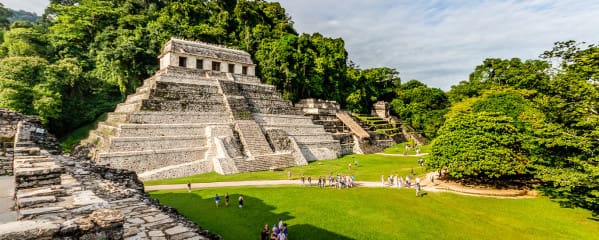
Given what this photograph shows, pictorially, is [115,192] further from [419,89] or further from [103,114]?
[419,89]

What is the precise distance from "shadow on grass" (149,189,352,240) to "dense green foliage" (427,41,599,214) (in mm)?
12360

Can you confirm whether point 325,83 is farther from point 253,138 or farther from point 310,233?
point 310,233

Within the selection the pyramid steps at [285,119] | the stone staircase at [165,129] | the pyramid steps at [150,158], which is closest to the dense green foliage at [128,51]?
the stone staircase at [165,129]

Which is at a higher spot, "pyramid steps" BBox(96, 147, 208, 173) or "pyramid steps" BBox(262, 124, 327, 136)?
"pyramid steps" BBox(262, 124, 327, 136)

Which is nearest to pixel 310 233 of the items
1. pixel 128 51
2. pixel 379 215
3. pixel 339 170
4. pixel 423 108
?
pixel 379 215

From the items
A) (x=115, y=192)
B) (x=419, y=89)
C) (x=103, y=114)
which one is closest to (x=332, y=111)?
(x=419, y=89)

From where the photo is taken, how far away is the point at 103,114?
32.0m

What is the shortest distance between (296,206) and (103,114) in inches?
1102

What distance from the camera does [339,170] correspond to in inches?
1001

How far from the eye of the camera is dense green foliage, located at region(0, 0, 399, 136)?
28406 mm

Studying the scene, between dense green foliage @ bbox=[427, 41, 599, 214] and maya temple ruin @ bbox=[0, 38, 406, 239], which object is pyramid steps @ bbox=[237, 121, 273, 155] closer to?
maya temple ruin @ bbox=[0, 38, 406, 239]

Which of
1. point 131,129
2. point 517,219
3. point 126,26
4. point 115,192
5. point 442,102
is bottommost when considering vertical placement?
point 517,219

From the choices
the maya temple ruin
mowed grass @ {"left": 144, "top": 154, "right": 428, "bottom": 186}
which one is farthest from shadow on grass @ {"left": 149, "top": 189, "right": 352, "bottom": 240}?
mowed grass @ {"left": 144, "top": 154, "right": 428, "bottom": 186}

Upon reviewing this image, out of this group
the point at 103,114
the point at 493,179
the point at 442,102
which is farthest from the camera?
the point at 442,102
